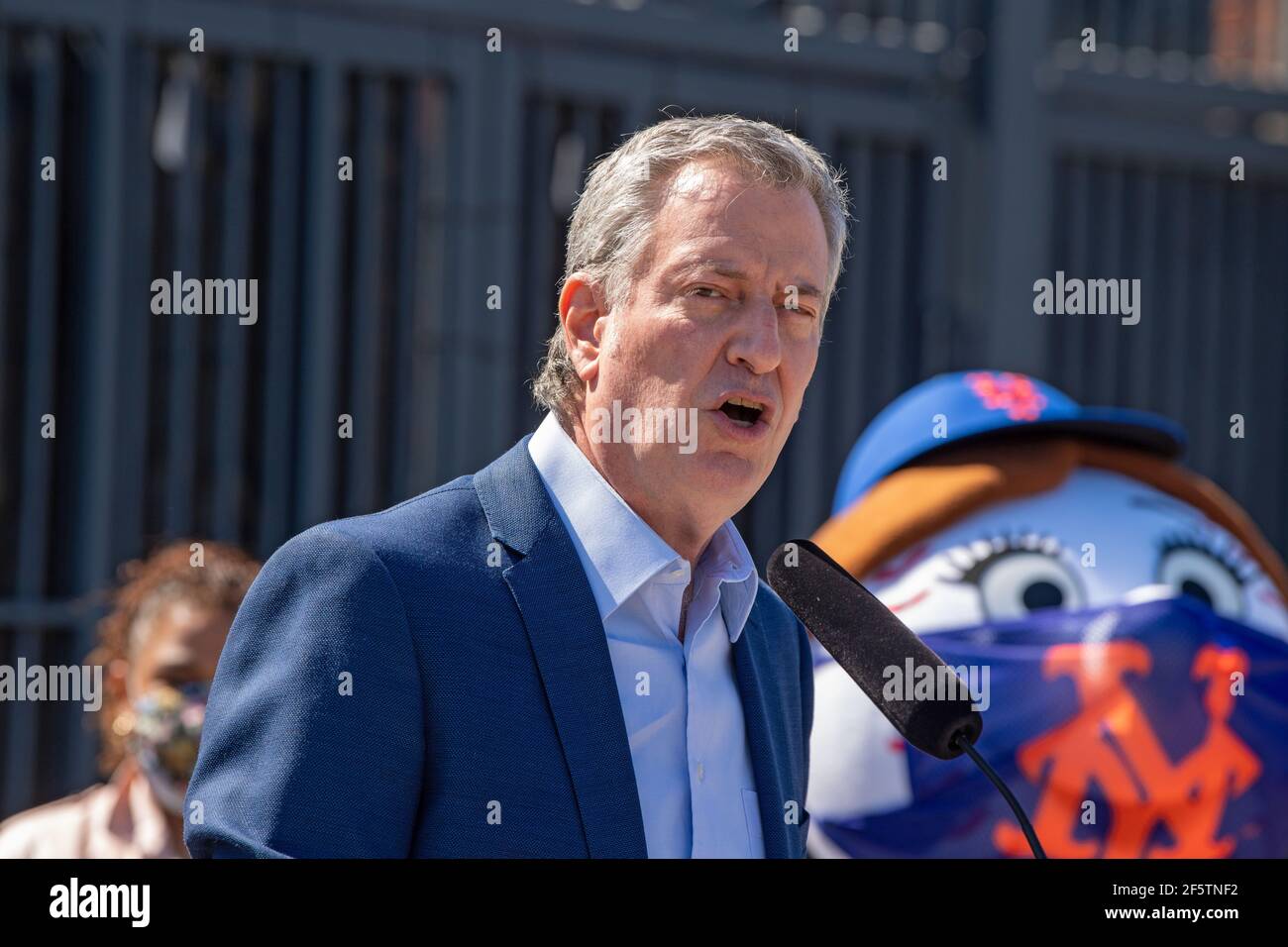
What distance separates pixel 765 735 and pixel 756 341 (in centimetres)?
40

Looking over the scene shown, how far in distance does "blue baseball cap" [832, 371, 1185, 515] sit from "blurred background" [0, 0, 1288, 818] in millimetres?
1673

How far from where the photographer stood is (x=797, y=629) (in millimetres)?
1818

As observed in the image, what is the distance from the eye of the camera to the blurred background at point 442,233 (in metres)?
4.32

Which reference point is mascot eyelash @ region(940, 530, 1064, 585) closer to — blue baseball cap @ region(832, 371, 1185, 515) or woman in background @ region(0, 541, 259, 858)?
blue baseball cap @ region(832, 371, 1185, 515)

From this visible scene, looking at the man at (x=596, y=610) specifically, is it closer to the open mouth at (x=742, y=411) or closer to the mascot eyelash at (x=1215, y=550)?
the open mouth at (x=742, y=411)

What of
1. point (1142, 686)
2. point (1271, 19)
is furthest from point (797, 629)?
point (1271, 19)

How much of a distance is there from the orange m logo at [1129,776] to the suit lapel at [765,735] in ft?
3.40

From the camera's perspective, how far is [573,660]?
4.54 feet

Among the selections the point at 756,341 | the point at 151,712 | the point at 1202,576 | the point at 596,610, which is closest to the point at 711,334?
the point at 756,341
